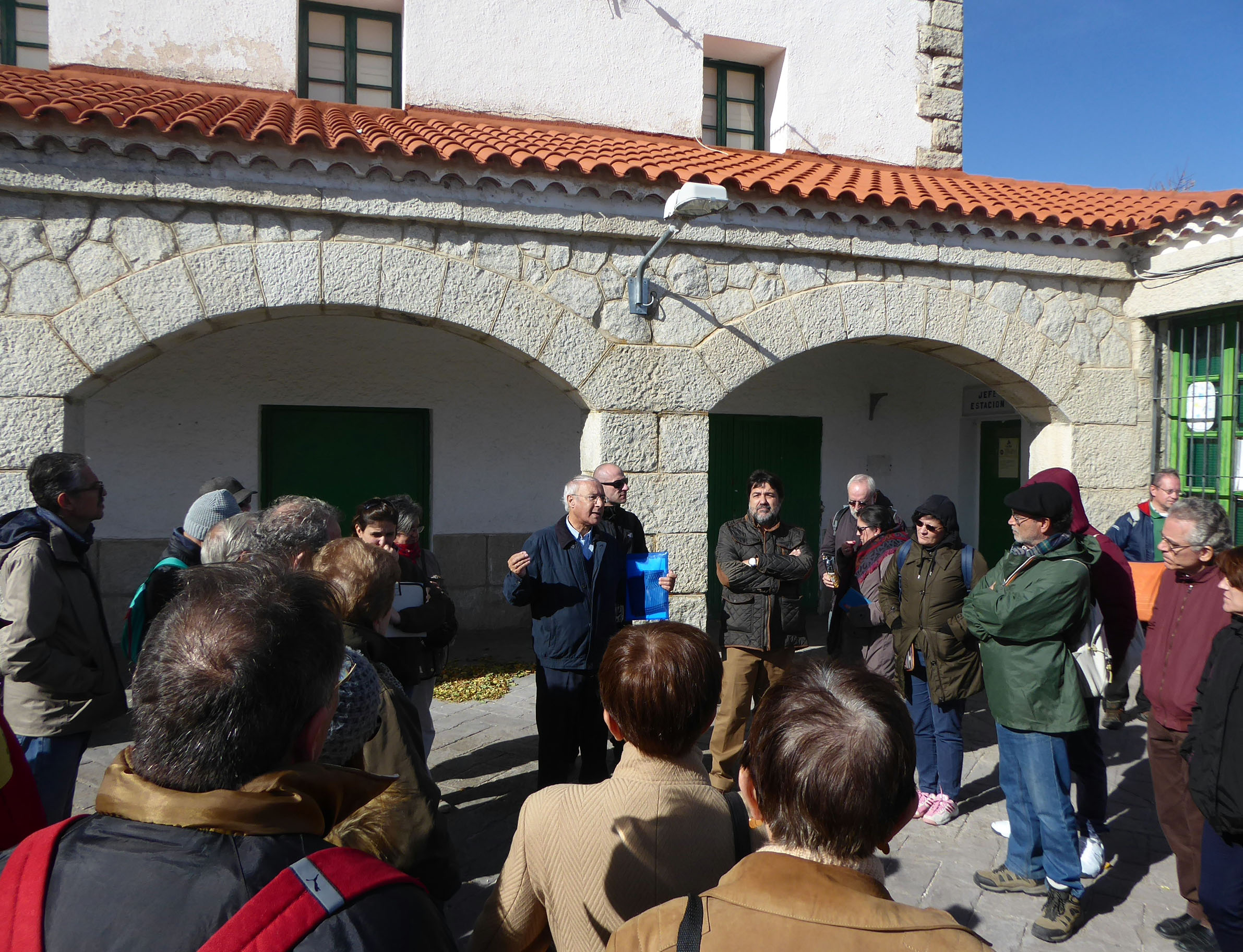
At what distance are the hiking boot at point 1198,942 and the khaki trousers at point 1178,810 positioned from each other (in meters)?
0.04

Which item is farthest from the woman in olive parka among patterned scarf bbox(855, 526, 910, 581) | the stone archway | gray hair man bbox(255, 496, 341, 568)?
gray hair man bbox(255, 496, 341, 568)

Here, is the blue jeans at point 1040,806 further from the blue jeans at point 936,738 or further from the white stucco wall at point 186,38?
the white stucco wall at point 186,38

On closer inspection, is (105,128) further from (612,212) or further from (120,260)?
(612,212)

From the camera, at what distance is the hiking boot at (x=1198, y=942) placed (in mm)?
2826

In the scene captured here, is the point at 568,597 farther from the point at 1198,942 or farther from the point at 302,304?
the point at 1198,942

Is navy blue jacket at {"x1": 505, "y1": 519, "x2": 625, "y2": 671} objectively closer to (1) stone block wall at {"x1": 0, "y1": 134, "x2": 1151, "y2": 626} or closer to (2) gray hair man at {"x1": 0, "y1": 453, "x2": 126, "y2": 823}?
(1) stone block wall at {"x1": 0, "y1": 134, "x2": 1151, "y2": 626}

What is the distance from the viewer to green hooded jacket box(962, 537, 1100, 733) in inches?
115

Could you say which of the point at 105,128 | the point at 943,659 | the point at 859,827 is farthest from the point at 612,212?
the point at 859,827

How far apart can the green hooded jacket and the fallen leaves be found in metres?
3.42

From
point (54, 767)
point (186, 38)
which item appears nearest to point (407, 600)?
point (54, 767)

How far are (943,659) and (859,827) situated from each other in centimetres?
284

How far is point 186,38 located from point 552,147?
3.34 m

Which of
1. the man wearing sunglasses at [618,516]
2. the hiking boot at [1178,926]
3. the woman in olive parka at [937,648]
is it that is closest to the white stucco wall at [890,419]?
the man wearing sunglasses at [618,516]

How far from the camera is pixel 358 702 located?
1.63 meters
